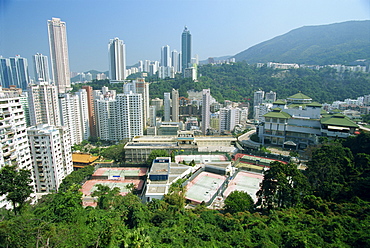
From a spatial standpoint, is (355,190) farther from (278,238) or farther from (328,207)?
(278,238)

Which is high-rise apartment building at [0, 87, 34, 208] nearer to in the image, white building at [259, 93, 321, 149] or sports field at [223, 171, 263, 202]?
sports field at [223, 171, 263, 202]

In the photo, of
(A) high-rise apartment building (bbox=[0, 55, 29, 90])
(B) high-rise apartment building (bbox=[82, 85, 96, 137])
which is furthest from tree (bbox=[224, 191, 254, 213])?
(A) high-rise apartment building (bbox=[0, 55, 29, 90])

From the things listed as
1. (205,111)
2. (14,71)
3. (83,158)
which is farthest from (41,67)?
(83,158)

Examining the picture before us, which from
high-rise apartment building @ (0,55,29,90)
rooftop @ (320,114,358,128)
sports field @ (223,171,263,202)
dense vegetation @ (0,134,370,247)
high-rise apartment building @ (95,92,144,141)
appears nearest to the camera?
dense vegetation @ (0,134,370,247)

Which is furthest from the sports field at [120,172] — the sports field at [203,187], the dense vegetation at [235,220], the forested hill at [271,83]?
the forested hill at [271,83]

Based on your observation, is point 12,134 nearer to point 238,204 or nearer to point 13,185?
point 13,185

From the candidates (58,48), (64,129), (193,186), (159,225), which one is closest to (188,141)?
(193,186)
